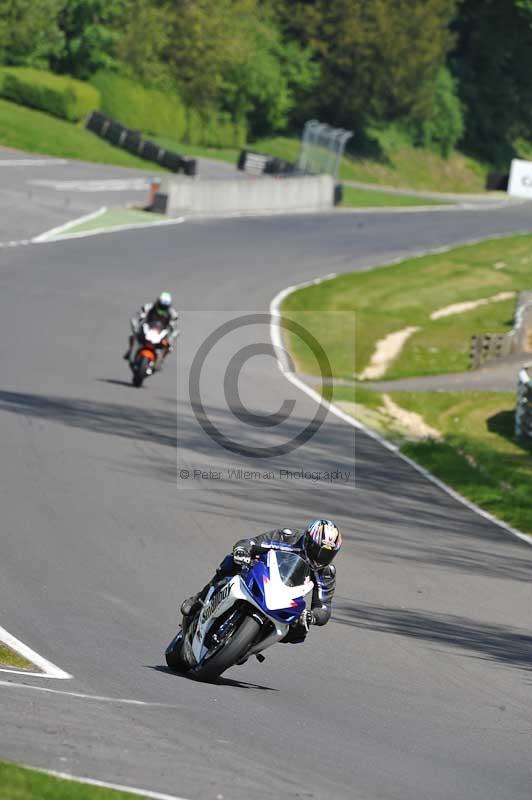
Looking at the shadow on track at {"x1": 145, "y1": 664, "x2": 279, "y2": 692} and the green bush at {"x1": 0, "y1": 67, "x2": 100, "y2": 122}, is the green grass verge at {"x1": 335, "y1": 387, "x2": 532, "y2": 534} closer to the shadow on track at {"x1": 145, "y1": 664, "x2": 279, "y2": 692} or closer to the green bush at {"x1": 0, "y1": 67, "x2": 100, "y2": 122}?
the shadow on track at {"x1": 145, "y1": 664, "x2": 279, "y2": 692}

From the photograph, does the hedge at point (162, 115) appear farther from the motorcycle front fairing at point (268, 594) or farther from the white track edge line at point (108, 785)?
the white track edge line at point (108, 785)

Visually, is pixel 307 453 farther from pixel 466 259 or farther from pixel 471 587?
pixel 466 259

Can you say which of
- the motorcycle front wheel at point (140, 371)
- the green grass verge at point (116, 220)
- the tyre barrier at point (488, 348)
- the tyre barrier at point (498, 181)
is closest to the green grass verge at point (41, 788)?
the motorcycle front wheel at point (140, 371)

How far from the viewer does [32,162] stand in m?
55.4

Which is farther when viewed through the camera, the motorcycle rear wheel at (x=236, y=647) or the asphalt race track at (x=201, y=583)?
the motorcycle rear wheel at (x=236, y=647)

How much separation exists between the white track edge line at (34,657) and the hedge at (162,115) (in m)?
61.4

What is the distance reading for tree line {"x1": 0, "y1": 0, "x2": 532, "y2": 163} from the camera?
71750mm

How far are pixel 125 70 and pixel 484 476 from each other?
53165 mm

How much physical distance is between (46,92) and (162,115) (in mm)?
9998

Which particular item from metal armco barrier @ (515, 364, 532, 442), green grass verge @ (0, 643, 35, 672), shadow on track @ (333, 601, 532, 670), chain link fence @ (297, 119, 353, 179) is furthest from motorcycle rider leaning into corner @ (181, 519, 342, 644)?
chain link fence @ (297, 119, 353, 179)

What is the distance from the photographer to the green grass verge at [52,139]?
59.0 meters

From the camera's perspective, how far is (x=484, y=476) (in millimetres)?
23734

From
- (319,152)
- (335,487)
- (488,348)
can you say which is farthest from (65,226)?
(335,487)

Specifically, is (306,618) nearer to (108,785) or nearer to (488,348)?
(108,785)
